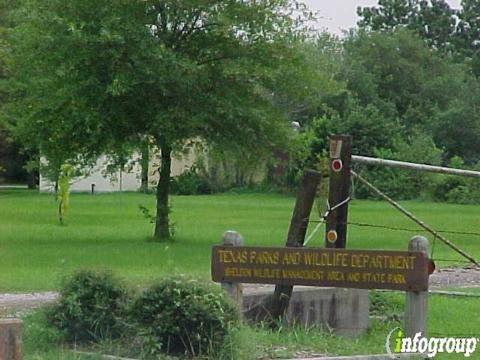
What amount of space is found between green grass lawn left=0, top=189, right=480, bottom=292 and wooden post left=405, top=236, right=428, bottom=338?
2377mm

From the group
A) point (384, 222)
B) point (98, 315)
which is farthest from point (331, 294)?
point (384, 222)

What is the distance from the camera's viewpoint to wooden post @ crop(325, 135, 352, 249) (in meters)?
13.6

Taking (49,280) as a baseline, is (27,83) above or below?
above

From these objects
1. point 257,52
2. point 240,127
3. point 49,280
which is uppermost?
point 257,52

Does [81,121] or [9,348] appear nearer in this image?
[9,348]

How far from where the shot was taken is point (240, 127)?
91.9ft

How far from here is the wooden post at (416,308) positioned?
10922 millimetres

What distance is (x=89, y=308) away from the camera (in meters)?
10.4

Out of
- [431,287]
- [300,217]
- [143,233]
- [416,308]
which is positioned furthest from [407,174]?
[416,308]

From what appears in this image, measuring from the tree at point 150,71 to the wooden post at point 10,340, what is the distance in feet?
61.2

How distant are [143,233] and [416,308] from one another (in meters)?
22.5

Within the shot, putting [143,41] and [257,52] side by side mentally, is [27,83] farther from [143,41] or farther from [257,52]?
[257,52]

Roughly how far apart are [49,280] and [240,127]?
9680mm

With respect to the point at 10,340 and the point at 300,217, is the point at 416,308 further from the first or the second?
the point at 10,340
